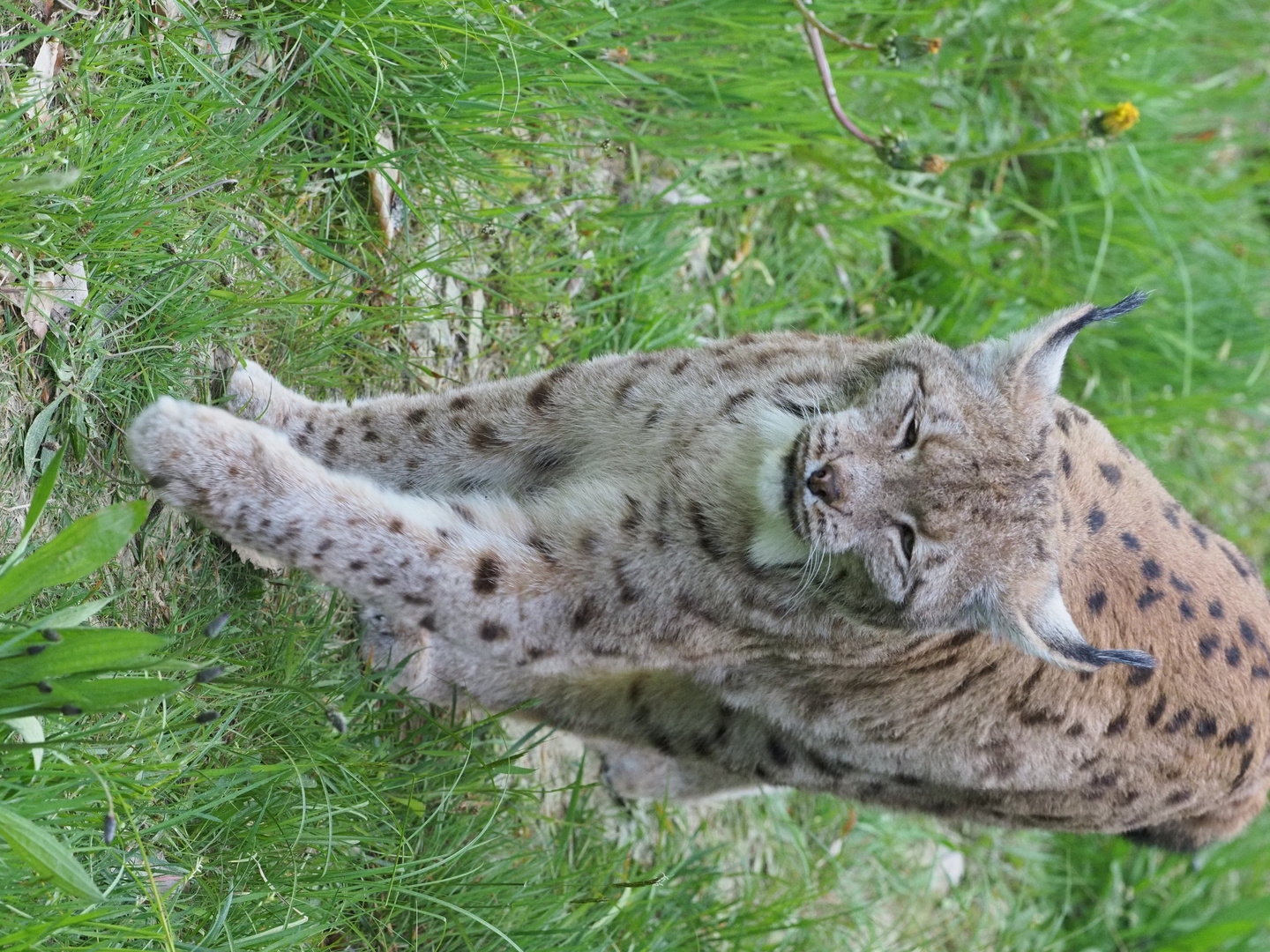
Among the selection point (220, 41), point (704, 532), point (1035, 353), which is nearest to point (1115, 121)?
point (1035, 353)

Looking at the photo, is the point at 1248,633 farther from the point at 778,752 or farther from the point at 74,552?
the point at 74,552

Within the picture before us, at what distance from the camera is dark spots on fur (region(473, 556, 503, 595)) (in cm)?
350

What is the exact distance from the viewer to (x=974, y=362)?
3943 millimetres

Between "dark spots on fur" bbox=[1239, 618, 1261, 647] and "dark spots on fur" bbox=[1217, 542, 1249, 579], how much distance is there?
0.28 metres

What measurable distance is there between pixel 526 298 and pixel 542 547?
1.65m

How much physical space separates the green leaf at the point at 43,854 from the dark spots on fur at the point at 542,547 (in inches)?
61.9

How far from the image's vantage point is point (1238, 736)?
4320 mm

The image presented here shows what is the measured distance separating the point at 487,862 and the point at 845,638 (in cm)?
157

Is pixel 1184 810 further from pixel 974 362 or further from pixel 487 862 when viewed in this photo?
pixel 487 862

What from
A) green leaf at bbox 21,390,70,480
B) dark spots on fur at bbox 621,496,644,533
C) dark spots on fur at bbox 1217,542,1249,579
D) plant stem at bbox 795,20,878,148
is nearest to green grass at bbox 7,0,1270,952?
green leaf at bbox 21,390,70,480

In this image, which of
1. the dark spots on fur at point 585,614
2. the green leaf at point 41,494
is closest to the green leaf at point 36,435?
the green leaf at point 41,494

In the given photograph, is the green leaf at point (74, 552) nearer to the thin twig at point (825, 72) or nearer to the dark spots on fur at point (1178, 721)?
the thin twig at point (825, 72)

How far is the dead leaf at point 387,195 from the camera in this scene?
4.24m

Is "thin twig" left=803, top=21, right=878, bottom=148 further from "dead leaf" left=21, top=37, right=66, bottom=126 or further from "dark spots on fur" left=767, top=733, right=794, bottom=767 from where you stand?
"dead leaf" left=21, top=37, right=66, bottom=126
